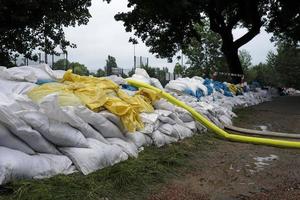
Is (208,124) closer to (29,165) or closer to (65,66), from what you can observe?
(29,165)

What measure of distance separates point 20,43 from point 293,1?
446 inches

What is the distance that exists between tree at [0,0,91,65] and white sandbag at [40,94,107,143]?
8.08 meters

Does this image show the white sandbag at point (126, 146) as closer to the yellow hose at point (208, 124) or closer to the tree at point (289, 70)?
the yellow hose at point (208, 124)

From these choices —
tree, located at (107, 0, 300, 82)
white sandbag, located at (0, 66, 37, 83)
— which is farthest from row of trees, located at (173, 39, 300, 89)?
white sandbag, located at (0, 66, 37, 83)

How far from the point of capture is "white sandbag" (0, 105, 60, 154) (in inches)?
149

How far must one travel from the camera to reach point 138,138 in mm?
5379

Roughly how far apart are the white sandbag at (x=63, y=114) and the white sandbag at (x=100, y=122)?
13 cm

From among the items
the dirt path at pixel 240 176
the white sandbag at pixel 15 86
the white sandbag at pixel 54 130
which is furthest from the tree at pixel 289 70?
the white sandbag at pixel 54 130

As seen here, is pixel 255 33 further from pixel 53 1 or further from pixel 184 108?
pixel 184 108

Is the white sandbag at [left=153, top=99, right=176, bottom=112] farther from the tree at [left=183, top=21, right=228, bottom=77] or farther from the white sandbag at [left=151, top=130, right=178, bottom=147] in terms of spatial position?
the tree at [left=183, top=21, right=228, bottom=77]

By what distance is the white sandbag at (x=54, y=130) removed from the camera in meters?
4.04

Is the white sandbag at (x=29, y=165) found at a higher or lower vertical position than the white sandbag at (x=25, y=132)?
lower

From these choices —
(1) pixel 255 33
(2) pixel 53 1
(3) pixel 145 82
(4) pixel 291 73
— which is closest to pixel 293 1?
(1) pixel 255 33

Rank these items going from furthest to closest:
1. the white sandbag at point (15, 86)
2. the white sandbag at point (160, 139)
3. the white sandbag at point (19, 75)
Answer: the white sandbag at point (160, 139) < the white sandbag at point (19, 75) < the white sandbag at point (15, 86)
